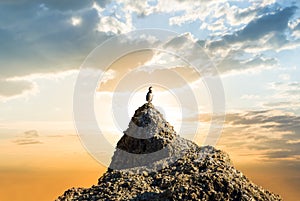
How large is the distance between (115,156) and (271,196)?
6329mm

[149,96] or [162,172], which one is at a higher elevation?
[149,96]

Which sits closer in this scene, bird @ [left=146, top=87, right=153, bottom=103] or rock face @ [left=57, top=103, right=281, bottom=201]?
rock face @ [left=57, top=103, right=281, bottom=201]

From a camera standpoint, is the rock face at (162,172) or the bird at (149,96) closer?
the rock face at (162,172)

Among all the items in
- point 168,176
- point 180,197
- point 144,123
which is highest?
point 144,123

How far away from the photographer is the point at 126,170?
16.5 m

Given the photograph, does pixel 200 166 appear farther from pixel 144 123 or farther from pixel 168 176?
pixel 144 123

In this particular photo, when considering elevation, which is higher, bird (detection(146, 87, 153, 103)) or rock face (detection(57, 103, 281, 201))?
bird (detection(146, 87, 153, 103))

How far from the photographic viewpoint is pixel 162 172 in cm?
1616

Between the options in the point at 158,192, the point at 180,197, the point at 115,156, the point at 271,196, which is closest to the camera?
the point at 180,197

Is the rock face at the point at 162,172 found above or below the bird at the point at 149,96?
below

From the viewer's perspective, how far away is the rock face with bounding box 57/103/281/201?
45.6 ft

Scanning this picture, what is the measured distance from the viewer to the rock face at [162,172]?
13.9 m

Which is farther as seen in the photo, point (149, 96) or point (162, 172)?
point (149, 96)

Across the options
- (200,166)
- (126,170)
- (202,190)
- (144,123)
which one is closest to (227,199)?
(202,190)
